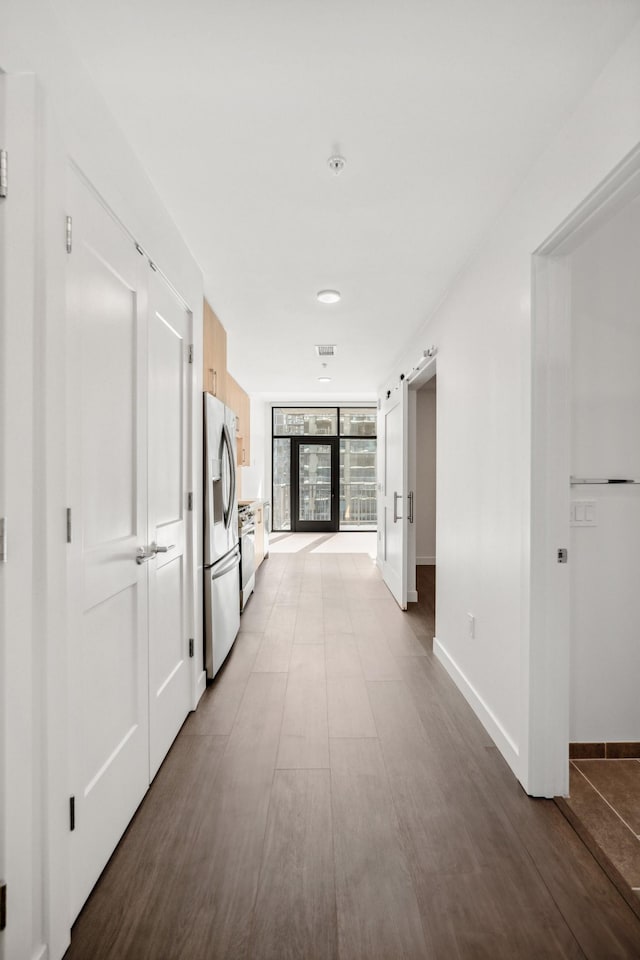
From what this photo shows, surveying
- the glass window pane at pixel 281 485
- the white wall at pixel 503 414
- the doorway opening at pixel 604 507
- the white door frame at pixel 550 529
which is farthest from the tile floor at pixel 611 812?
the glass window pane at pixel 281 485

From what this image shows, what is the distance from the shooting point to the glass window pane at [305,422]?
929 centimetres

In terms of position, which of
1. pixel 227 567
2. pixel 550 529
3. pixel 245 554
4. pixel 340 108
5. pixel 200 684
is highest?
pixel 340 108

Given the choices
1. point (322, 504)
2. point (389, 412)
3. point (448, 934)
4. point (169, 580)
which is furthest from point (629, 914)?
point (322, 504)

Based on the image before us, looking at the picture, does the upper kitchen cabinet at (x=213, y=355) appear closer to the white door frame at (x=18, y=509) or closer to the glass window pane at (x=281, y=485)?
the white door frame at (x=18, y=509)

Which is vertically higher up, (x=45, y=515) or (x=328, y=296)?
(x=328, y=296)

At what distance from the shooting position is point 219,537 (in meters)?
3.13

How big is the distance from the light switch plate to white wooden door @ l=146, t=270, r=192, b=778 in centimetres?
172

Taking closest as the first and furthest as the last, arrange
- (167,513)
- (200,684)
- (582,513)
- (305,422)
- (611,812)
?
→ (611,812)
(582,513)
(167,513)
(200,684)
(305,422)

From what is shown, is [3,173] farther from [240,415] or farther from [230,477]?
[240,415]

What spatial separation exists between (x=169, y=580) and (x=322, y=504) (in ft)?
23.4

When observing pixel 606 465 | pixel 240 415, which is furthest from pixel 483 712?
pixel 240 415

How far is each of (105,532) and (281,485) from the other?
7.72 meters

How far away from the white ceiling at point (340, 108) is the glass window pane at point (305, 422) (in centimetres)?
639

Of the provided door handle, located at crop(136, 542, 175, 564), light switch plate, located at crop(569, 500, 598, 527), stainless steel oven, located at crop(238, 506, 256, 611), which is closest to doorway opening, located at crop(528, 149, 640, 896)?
light switch plate, located at crop(569, 500, 598, 527)
